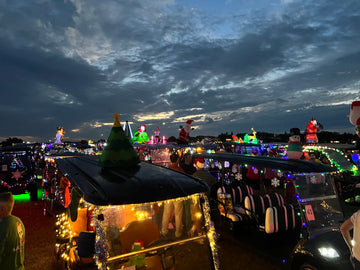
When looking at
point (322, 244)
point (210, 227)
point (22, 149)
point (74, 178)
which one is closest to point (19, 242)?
point (74, 178)

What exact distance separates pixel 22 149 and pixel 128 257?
38.3 feet

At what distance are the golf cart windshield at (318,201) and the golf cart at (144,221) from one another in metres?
1.89

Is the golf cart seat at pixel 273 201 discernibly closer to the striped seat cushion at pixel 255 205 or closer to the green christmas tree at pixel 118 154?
the striped seat cushion at pixel 255 205

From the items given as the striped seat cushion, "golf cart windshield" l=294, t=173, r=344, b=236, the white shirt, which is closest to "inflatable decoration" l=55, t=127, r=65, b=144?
the striped seat cushion


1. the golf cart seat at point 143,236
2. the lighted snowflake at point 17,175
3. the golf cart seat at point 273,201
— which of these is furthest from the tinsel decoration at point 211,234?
the lighted snowflake at point 17,175

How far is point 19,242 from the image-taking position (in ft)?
9.89

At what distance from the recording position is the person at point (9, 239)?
9.25 feet

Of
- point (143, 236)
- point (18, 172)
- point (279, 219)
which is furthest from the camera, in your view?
point (18, 172)

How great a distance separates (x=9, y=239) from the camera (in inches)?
113

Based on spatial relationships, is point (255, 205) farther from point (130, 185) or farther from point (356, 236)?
point (130, 185)

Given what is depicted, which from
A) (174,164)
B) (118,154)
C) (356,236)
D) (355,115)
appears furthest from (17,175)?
(355,115)

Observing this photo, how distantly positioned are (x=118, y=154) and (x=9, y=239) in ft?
5.90

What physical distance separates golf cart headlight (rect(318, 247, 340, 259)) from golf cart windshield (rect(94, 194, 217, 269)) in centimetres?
186

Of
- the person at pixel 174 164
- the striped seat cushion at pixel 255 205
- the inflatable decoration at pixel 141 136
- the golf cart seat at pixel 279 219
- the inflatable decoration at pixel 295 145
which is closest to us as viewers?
the golf cart seat at pixel 279 219
